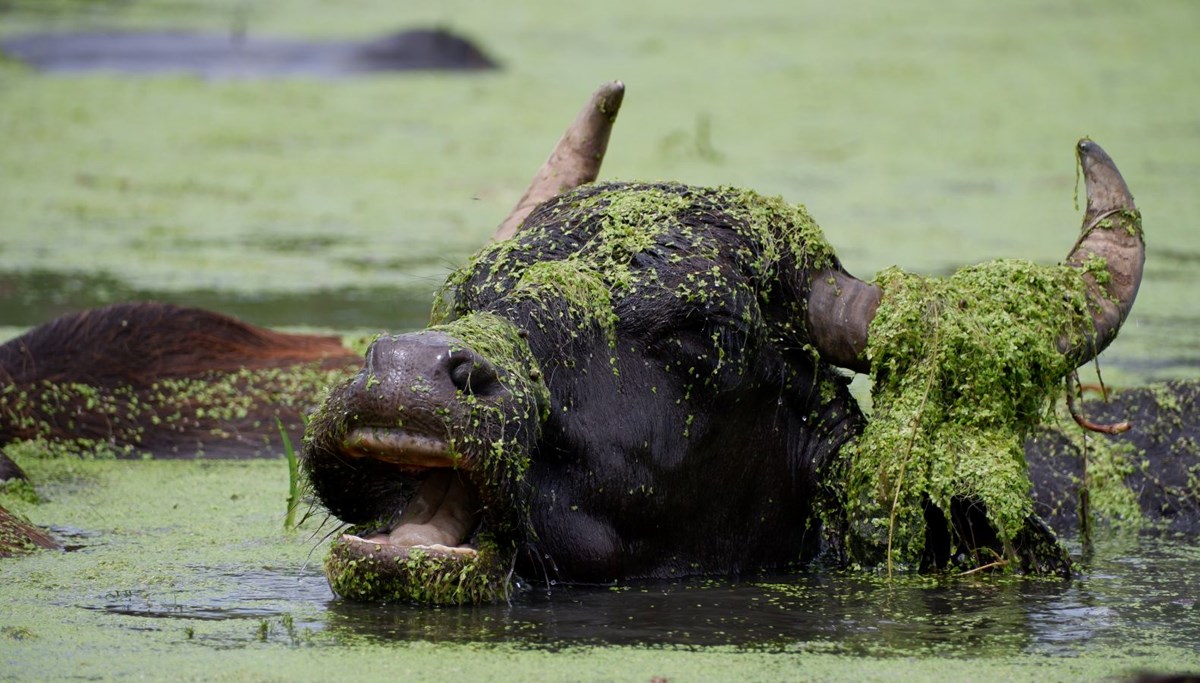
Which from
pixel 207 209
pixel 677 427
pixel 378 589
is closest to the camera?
pixel 378 589

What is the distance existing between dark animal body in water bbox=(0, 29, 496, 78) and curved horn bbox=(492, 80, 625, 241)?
14.8 meters

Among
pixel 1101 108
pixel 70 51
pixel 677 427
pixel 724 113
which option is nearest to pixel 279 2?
pixel 70 51

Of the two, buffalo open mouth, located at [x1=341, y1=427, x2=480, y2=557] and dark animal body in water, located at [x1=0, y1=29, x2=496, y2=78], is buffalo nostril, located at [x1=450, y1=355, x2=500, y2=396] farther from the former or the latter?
dark animal body in water, located at [x1=0, y1=29, x2=496, y2=78]

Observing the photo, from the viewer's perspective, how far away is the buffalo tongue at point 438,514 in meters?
4.96

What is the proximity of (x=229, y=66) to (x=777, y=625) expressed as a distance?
1753 cm

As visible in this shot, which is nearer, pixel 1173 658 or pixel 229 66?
pixel 1173 658

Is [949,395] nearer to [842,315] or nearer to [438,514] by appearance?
[842,315]

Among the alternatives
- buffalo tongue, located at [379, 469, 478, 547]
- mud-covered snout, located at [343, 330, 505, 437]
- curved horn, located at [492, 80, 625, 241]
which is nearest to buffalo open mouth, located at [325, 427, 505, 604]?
buffalo tongue, located at [379, 469, 478, 547]

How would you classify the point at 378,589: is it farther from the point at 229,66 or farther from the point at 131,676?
the point at 229,66

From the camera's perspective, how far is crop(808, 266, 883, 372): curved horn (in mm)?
5719

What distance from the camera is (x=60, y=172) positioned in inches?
615

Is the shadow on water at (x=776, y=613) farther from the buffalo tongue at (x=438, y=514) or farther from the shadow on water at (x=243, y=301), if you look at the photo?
the shadow on water at (x=243, y=301)

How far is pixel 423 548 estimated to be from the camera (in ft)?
16.0

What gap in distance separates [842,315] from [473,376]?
1463mm
